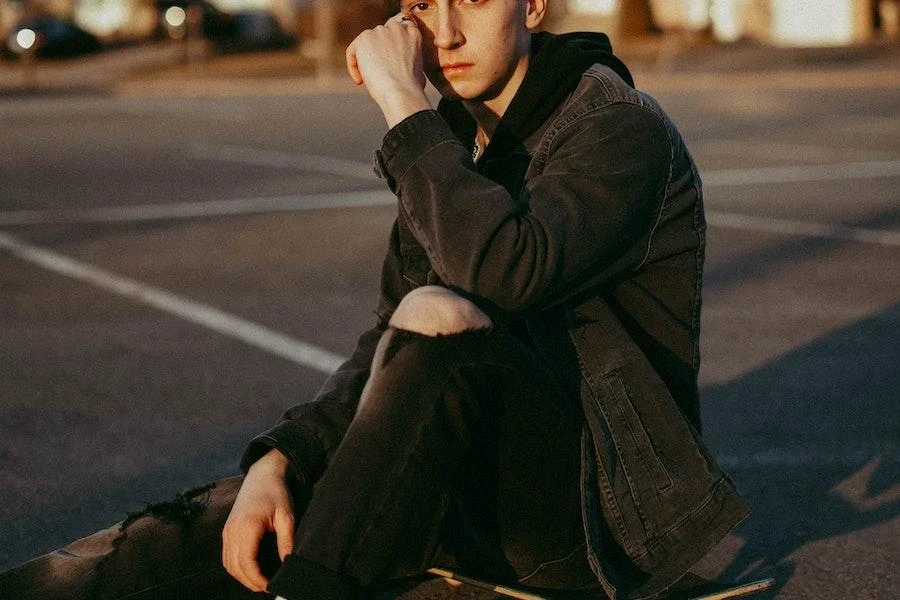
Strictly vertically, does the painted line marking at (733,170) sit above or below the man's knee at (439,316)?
below

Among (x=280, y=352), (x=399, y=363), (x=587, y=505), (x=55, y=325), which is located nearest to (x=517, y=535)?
(x=587, y=505)

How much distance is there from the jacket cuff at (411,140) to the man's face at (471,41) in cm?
24

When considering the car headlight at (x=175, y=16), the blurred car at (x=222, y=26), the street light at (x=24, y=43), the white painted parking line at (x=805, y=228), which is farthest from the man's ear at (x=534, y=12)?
the car headlight at (x=175, y=16)

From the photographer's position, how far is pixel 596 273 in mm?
2840

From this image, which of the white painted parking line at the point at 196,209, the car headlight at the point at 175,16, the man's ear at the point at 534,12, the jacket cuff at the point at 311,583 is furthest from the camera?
the car headlight at the point at 175,16

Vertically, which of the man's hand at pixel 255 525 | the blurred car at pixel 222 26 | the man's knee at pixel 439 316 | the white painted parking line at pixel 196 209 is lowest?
the blurred car at pixel 222 26

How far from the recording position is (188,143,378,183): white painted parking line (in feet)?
40.9

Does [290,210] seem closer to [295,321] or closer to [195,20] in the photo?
[295,321]

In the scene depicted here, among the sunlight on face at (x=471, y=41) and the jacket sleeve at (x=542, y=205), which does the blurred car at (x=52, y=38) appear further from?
the jacket sleeve at (x=542, y=205)

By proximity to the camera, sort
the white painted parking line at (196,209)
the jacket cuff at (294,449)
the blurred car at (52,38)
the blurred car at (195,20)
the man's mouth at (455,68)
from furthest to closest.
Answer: the blurred car at (195,20)
the blurred car at (52,38)
the white painted parking line at (196,209)
the man's mouth at (455,68)
the jacket cuff at (294,449)

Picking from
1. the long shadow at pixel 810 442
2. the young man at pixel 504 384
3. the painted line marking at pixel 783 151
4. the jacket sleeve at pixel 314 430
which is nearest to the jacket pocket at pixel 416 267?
the young man at pixel 504 384

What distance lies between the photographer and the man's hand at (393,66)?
2865mm

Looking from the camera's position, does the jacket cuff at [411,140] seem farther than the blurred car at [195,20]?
No

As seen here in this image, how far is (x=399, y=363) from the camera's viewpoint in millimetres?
2557
